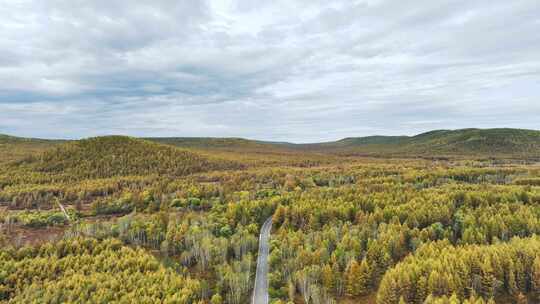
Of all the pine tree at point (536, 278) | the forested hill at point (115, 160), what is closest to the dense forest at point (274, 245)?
the pine tree at point (536, 278)

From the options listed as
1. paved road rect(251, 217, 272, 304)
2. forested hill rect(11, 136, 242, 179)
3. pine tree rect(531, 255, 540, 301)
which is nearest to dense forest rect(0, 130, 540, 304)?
pine tree rect(531, 255, 540, 301)

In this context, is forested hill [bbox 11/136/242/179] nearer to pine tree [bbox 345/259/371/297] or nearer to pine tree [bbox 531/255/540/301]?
A: pine tree [bbox 345/259/371/297]

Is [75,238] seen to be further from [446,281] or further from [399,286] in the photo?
[446,281]

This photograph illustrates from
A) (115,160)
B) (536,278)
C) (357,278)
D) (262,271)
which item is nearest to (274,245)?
(262,271)

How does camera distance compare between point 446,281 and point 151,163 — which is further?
point 151,163

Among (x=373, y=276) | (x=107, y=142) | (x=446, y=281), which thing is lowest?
(x=373, y=276)

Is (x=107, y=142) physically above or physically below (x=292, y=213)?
above

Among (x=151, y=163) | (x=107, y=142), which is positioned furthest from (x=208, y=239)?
(x=107, y=142)
